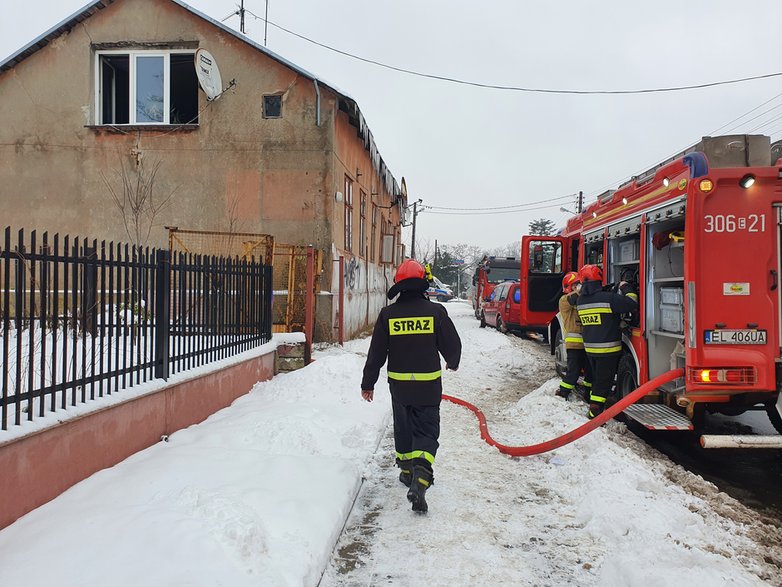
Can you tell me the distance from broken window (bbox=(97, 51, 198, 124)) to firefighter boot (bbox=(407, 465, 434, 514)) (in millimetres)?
11159

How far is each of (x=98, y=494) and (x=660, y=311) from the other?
5.57 metres

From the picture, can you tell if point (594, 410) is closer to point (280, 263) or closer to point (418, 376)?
point (418, 376)

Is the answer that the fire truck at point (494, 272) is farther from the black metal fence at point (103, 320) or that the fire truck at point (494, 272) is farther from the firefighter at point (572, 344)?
the black metal fence at point (103, 320)

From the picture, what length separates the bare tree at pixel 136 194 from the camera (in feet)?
41.2

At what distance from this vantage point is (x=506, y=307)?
18.1 metres

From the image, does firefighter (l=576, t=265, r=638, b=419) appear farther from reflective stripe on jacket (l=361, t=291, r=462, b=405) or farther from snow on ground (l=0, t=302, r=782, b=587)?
reflective stripe on jacket (l=361, t=291, r=462, b=405)

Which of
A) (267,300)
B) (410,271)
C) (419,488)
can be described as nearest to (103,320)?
(410,271)

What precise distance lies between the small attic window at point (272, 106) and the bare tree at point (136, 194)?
2.64 m

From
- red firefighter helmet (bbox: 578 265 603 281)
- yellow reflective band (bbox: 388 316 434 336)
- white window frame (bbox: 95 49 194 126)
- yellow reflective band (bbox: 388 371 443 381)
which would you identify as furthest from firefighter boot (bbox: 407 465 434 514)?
→ white window frame (bbox: 95 49 194 126)

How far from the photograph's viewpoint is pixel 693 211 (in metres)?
5.29

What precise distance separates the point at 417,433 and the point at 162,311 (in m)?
2.77

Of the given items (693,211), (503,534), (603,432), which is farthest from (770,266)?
(503,534)

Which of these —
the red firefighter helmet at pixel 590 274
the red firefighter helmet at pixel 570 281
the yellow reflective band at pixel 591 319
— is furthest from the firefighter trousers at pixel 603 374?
the red firefighter helmet at pixel 570 281

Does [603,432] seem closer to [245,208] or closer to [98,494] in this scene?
[98,494]
